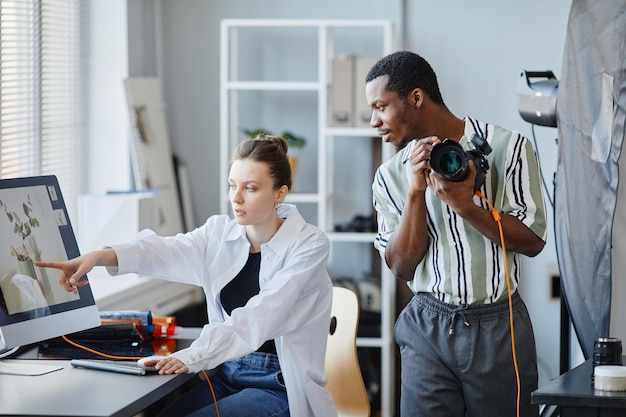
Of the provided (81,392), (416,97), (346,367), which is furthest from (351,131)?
(81,392)

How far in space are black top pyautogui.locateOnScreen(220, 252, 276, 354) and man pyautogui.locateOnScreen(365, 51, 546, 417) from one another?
1.57ft

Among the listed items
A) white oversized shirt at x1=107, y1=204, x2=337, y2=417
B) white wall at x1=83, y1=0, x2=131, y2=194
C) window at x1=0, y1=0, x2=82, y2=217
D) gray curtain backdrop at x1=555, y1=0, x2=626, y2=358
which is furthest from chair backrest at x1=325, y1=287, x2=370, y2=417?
white wall at x1=83, y1=0, x2=131, y2=194

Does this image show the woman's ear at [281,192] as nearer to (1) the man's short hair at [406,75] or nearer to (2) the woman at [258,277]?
(2) the woman at [258,277]

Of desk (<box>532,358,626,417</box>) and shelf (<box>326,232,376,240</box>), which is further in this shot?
shelf (<box>326,232,376,240</box>)

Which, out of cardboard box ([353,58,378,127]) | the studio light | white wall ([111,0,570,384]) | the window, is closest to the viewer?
the studio light

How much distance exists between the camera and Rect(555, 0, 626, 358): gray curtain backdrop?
2.51 metres

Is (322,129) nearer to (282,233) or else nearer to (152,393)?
(282,233)

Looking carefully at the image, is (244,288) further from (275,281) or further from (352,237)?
(352,237)

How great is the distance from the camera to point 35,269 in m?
2.22

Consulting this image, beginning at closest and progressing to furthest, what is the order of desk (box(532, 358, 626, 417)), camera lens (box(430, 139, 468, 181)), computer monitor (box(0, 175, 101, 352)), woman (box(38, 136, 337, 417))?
desk (box(532, 358, 626, 417)) < camera lens (box(430, 139, 468, 181)) < computer monitor (box(0, 175, 101, 352)) < woman (box(38, 136, 337, 417))

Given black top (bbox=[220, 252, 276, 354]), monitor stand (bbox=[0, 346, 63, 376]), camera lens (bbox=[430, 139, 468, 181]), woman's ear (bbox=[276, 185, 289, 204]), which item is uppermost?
camera lens (bbox=[430, 139, 468, 181])

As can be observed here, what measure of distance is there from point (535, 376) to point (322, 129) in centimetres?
214

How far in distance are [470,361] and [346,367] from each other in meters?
0.82

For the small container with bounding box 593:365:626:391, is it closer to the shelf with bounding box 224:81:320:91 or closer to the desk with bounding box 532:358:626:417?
the desk with bounding box 532:358:626:417
